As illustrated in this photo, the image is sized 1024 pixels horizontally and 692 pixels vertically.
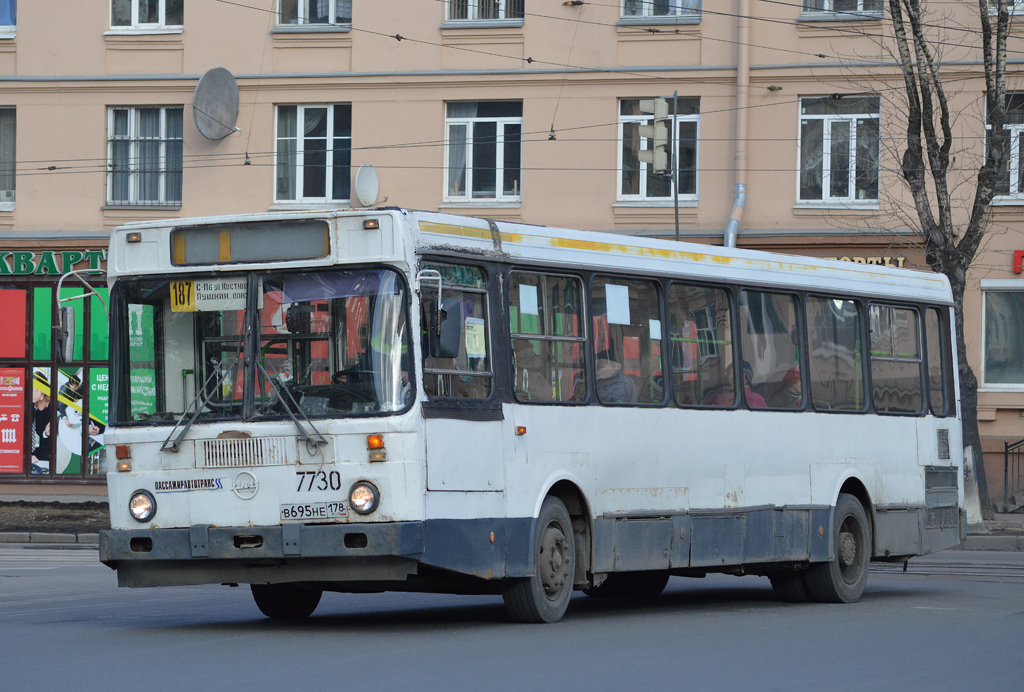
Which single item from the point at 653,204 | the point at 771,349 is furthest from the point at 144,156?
the point at 771,349

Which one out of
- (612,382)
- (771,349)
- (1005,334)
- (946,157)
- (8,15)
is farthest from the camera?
(8,15)

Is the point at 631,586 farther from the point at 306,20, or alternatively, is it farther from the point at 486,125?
the point at 306,20

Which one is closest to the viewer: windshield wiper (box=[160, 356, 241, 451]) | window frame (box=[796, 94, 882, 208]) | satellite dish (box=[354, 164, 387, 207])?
windshield wiper (box=[160, 356, 241, 451])

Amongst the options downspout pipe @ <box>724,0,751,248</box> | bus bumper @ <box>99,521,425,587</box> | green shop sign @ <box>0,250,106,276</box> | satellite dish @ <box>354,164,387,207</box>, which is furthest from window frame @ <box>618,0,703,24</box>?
bus bumper @ <box>99,521,425,587</box>

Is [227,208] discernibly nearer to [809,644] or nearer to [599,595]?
[599,595]

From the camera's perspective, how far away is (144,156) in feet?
95.9

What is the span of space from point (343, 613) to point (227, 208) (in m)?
17.8

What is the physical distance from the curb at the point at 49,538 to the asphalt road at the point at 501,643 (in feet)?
26.9

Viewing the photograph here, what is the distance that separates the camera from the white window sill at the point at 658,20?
27797 mm

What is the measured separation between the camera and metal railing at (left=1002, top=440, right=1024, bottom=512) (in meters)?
26.8

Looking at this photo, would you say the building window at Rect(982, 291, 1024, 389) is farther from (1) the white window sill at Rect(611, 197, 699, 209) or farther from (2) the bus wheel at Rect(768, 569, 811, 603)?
(2) the bus wheel at Rect(768, 569, 811, 603)

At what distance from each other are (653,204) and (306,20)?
717 centimetres

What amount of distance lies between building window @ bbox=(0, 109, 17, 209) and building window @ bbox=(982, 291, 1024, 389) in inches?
699

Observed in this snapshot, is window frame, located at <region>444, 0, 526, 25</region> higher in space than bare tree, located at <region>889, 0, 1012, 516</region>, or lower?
higher
